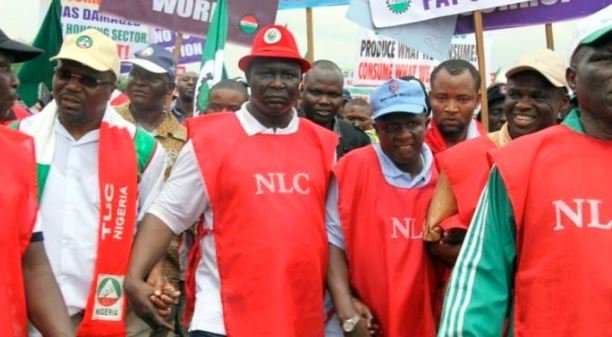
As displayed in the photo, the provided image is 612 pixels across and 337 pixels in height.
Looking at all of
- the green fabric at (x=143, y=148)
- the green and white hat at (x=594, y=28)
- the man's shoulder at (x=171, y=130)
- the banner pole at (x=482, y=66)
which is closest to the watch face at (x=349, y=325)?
the green fabric at (x=143, y=148)

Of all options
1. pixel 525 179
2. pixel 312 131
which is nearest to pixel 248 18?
pixel 312 131

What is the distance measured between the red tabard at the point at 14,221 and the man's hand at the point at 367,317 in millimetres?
1632

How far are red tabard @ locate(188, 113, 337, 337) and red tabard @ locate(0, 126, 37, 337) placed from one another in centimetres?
126

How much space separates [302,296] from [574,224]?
6.42ft

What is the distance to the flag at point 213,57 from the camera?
7.82 meters

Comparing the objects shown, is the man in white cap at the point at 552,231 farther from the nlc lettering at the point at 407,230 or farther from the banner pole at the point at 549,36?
the banner pole at the point at 549,36

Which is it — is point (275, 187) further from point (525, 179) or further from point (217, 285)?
point (525, 179)

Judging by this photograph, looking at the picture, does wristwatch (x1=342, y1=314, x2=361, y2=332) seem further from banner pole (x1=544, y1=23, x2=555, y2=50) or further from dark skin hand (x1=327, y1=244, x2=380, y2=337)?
banner pole (x1=544, y1=23, x2=555, y2=50)

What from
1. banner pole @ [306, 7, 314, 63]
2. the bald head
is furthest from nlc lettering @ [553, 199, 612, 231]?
banner pole @ [306, 7, 314, 63]

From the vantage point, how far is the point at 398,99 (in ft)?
15.0

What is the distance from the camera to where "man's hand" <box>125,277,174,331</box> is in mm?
4199

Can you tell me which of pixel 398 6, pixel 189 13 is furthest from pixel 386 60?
pixel 398 6

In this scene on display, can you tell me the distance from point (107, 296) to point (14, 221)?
143 cm

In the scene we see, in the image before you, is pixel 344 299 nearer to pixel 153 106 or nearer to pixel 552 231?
pixel 552 231
